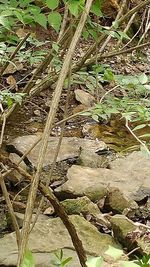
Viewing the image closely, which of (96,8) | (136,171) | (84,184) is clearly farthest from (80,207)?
(96,8)

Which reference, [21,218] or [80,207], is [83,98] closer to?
[80,207]

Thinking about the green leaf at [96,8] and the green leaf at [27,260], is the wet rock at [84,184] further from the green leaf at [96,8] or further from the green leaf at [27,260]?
the green leaf at [27,260]

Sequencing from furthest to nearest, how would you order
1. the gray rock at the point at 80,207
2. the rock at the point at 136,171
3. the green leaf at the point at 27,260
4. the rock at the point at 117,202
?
the rock at the point at 136,171 → the rock at the point at 117,202 → the gray rock at the point at 80,207 → the green leaf at the point at 27,260

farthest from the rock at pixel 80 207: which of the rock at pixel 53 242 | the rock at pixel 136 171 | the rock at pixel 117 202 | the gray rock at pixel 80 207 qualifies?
the rock at pixel 136 171

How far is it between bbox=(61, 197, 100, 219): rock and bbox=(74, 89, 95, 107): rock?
2702mm

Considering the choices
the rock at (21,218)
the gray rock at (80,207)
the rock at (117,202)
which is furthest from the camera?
the rock at (117,202)

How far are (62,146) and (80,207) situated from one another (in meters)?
1.44

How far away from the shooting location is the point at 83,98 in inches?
243

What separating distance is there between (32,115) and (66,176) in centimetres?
177

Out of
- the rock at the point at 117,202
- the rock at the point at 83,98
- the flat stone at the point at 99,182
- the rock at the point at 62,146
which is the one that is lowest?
the rock at the point at 83,98

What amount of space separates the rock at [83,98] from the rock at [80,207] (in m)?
2.70

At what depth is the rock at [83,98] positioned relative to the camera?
6.12 m

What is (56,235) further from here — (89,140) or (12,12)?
(89,140)

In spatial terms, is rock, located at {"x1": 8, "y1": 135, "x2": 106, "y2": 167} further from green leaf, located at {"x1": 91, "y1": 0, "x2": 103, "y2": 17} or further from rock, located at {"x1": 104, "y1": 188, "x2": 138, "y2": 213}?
green leaf, located at {"x1": 91, "y1": 0, "x2": 103, "y2": 17}
